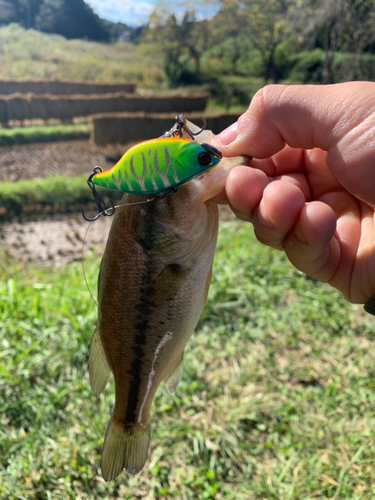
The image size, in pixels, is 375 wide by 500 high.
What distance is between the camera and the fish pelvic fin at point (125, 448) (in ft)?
4.90

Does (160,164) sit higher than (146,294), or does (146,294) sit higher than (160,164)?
(160,164)

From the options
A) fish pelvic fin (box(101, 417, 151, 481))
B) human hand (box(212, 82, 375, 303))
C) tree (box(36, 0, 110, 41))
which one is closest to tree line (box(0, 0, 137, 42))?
A: tree (box(36, 0, 110, 41))

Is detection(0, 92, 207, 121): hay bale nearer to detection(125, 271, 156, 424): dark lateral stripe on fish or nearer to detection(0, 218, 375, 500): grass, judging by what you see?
detection(0, 218, 375, 500): grass

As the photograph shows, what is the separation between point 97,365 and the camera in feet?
4.88

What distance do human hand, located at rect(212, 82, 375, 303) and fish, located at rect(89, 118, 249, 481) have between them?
0.14 meters

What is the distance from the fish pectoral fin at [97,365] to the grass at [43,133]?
35.8 ft

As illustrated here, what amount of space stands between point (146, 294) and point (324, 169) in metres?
1.10

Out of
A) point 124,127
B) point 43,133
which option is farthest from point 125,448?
point 43,133

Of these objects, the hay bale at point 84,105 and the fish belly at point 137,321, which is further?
the hay bale at point 84,105

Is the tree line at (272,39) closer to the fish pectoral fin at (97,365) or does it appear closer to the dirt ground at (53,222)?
the dirt ground at (53,222)

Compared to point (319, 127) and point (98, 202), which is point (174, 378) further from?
point (319, 127)

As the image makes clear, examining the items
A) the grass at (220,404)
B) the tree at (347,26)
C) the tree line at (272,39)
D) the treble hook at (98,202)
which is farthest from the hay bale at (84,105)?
the treble hook at (98,202)

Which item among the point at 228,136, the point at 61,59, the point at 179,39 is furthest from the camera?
the point at 179,39

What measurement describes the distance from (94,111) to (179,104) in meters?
4.20
